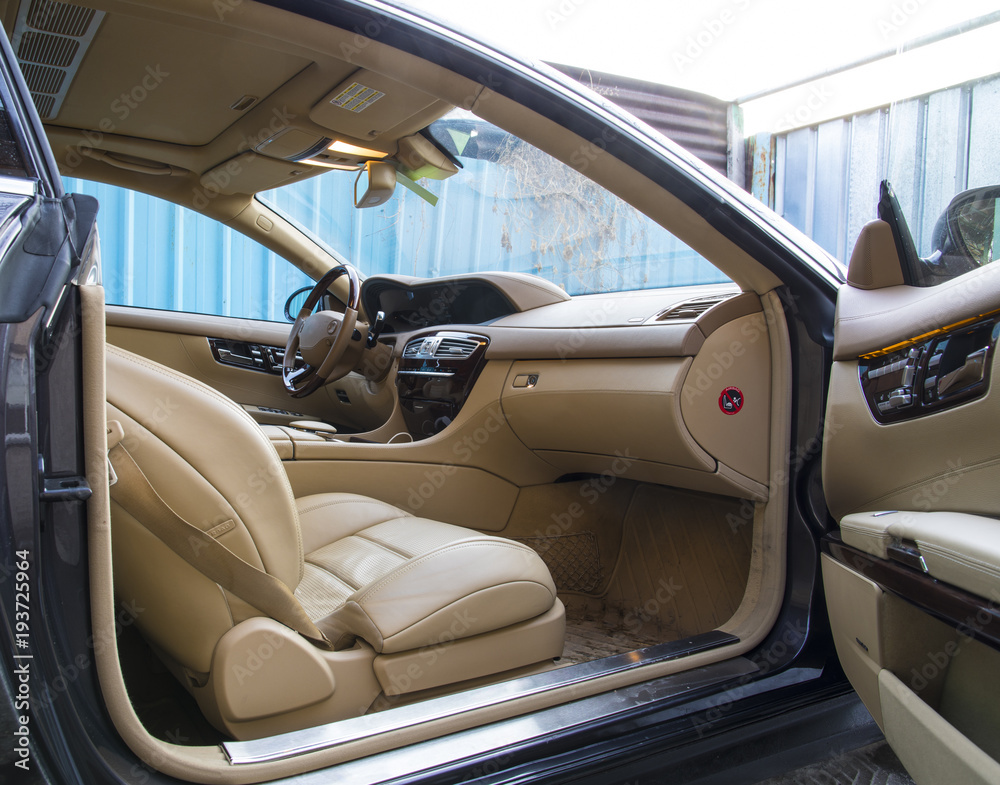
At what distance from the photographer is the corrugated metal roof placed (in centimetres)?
489

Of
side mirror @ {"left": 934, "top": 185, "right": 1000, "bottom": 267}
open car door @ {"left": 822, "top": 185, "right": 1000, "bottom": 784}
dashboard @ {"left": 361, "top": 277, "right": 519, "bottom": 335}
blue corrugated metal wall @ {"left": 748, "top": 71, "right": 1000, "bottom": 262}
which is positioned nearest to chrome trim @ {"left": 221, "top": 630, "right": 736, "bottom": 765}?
open car door @ {"left": 822, "top": 185, "right": 1000, "bottom": 784}

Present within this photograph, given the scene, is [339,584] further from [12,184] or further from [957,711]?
[957,711]

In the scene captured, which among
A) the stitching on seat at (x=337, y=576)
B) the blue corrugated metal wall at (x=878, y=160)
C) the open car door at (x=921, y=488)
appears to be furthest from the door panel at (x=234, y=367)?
the blue corrugated metal wall at (x=878, y=160)

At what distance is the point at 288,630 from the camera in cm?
94

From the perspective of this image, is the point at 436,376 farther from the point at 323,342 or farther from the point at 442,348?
the point at 323,342

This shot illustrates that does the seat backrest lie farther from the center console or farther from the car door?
the car door

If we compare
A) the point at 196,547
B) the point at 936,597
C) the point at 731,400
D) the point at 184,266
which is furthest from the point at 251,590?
the point at 184,266

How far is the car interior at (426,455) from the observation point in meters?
0.87

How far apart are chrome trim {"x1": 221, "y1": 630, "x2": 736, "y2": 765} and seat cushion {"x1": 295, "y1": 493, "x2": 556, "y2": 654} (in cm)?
10

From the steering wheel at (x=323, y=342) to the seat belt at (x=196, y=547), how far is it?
1.43 metres

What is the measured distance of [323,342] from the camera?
2348 millimetres

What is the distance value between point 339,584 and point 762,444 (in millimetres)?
856

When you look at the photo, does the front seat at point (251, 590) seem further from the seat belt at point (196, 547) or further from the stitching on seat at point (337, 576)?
the stitching on seat at point (337, 576)

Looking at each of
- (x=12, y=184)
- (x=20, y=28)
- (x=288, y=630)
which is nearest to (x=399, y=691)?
(x=288, y=630)
